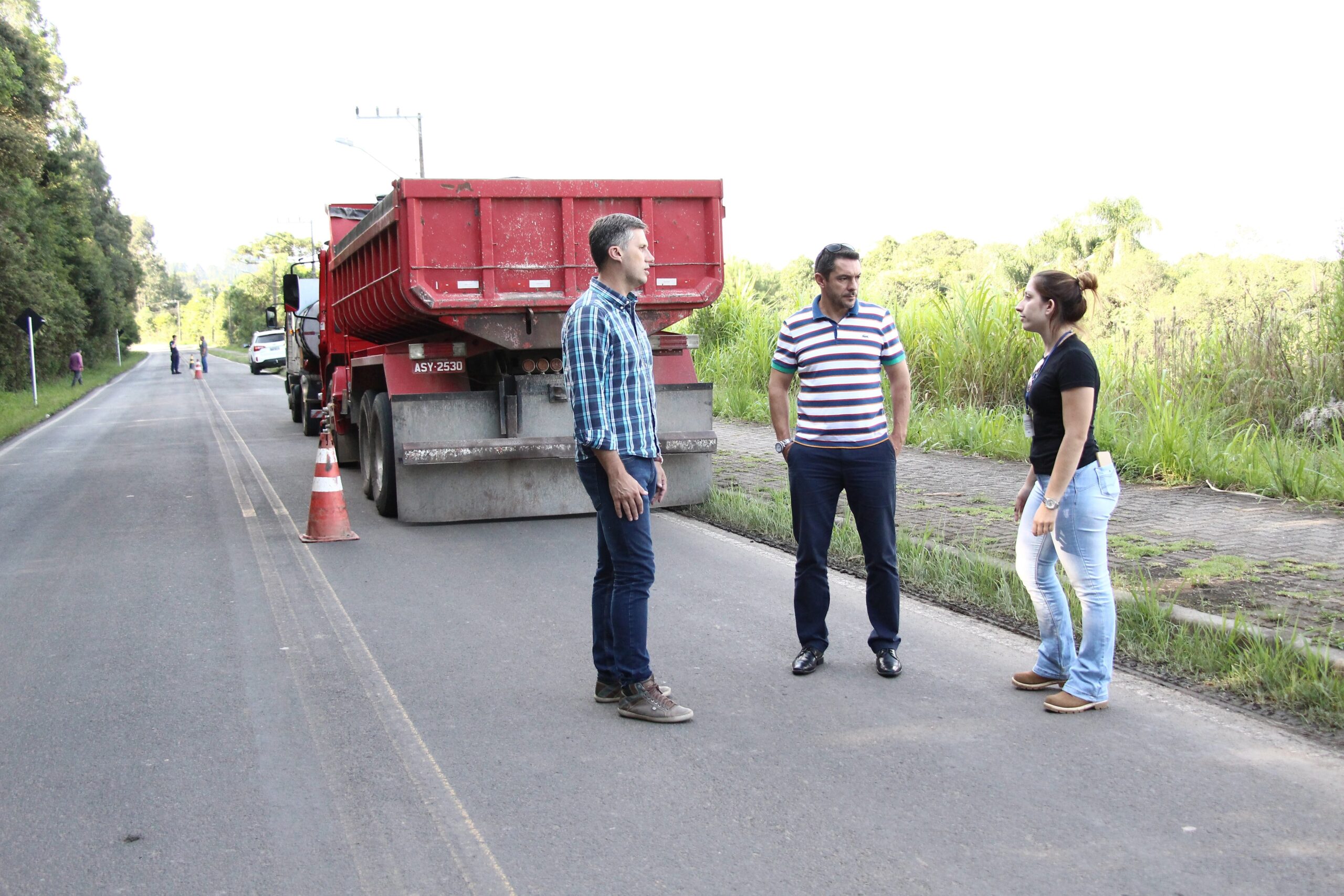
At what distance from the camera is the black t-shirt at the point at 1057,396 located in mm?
4293

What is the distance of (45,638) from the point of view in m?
6.02

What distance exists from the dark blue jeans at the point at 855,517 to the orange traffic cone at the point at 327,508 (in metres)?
4.59

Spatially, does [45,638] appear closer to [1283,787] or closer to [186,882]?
[186,882]

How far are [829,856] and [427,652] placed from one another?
280cm

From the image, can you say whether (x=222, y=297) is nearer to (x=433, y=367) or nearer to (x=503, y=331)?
(x=433, y=367)

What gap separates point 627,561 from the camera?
14.9ft

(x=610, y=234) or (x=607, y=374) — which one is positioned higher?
(x=610, y=234)

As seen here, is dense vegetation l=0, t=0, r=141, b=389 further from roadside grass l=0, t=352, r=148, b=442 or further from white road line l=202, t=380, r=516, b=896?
white road line l=202, t=380, r=516, b=896

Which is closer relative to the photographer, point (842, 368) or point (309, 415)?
point (842, 368)

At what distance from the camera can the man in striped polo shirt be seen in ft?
16.3

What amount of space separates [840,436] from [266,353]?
163 feet

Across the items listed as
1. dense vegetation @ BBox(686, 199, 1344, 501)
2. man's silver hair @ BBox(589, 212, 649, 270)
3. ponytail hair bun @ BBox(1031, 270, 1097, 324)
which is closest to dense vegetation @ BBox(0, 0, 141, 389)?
dense vegetation @ BBox(686, 199, 1344, 501)

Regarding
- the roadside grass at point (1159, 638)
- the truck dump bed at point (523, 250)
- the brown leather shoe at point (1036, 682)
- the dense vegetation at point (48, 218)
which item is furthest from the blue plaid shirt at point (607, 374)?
the dense vegetation at point (48, 218)

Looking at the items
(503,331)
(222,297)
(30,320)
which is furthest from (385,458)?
(222,297)
